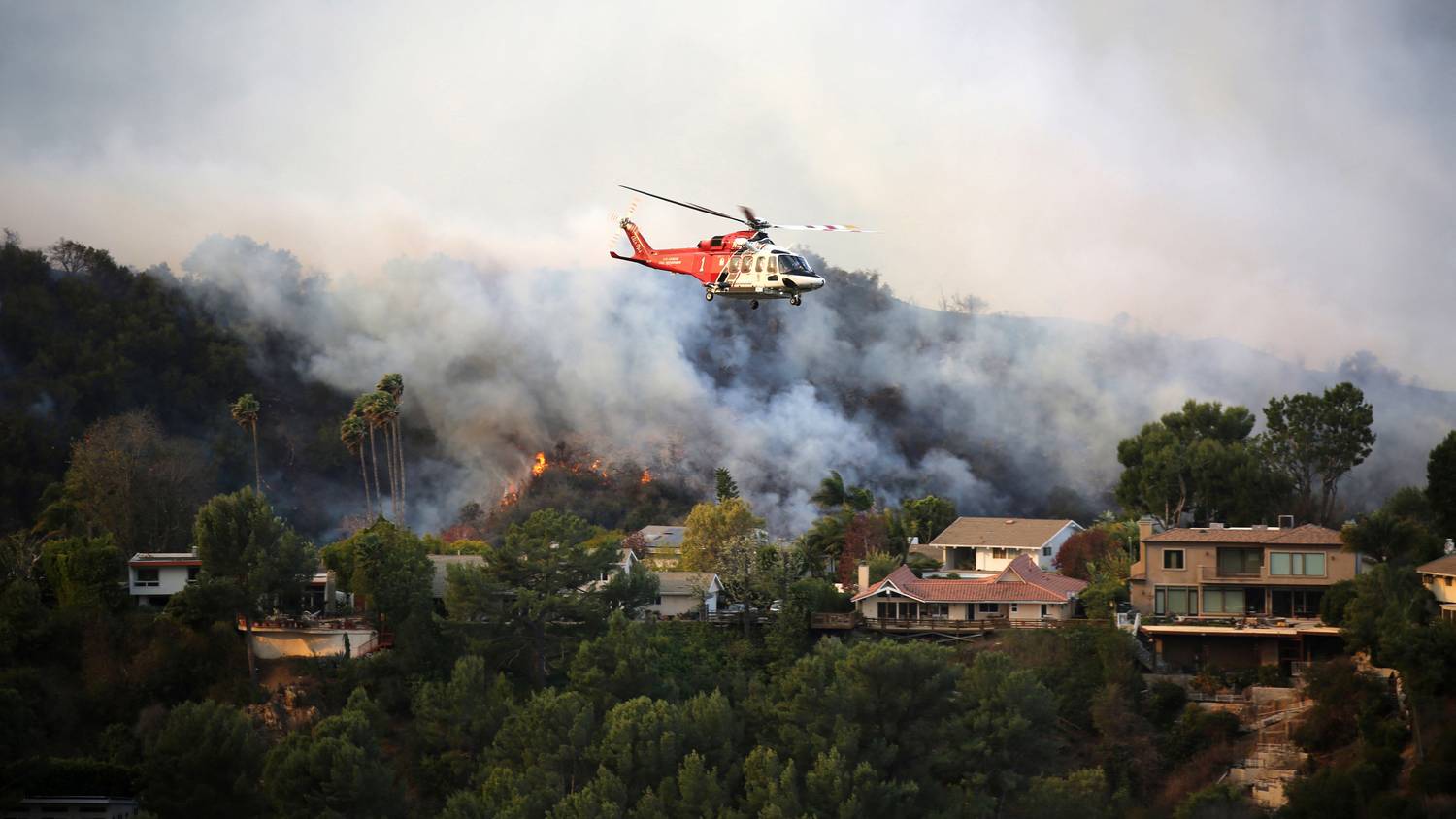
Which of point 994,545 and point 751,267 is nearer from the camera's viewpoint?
point 751,267

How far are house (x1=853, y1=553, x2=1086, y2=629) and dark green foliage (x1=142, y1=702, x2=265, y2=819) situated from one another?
28537mm

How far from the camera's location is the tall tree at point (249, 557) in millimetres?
73500

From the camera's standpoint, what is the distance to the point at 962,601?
76.6 m

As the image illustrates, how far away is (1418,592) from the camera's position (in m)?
65.4

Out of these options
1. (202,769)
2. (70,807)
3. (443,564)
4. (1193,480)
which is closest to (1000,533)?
(1193,480)

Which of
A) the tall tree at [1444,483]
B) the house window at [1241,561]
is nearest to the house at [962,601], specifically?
the house window at [1241,561]

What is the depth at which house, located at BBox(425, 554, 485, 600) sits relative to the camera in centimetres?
7844

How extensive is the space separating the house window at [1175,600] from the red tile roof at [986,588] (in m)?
3.88

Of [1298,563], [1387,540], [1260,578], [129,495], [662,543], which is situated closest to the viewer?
[1387,540]

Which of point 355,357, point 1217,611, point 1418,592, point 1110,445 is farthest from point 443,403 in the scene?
point 1418,592

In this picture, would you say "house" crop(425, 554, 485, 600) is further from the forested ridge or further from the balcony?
the balcony

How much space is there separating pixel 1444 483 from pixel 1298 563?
8.02 meters

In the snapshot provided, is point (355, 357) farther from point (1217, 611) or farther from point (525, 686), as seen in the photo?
point (1217, 611)

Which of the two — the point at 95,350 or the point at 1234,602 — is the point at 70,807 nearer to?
the point at 1234,602
